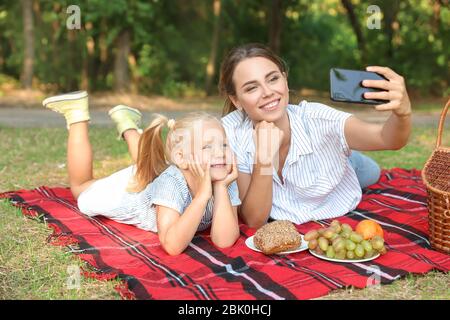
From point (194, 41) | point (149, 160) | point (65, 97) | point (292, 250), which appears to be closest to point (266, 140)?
point (292, 250)

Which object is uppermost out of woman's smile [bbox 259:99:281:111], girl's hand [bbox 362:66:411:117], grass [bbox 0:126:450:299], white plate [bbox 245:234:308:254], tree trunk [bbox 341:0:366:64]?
tree trunk [bbox 341:0:366:64]

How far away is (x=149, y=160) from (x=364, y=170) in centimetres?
162

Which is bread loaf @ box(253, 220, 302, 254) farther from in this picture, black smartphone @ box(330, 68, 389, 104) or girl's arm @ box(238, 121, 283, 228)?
black smartphone @ box(330, 68, 389, 104)

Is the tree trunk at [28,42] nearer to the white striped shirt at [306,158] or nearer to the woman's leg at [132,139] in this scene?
the woman's leg at [132,139]

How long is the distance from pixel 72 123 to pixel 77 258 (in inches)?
51.3

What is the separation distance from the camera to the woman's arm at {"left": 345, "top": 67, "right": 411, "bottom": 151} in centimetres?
266

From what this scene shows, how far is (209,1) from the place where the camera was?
12.8 m

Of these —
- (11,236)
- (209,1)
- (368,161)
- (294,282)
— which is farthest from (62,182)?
(209,1)

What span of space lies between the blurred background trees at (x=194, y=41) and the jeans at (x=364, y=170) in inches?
298

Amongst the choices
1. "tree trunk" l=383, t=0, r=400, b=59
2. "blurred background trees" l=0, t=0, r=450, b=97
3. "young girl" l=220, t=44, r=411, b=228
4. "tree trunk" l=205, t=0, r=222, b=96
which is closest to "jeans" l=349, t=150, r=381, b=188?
"young girl" l=220, t=44, r=411, b=228

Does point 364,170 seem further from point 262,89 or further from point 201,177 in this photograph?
point 201,177

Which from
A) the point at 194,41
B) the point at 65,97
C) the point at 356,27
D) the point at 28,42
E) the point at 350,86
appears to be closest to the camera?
the point at 350,86

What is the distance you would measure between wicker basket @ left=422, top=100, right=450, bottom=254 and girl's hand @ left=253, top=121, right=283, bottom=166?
78 centimetres

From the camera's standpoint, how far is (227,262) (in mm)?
2867
